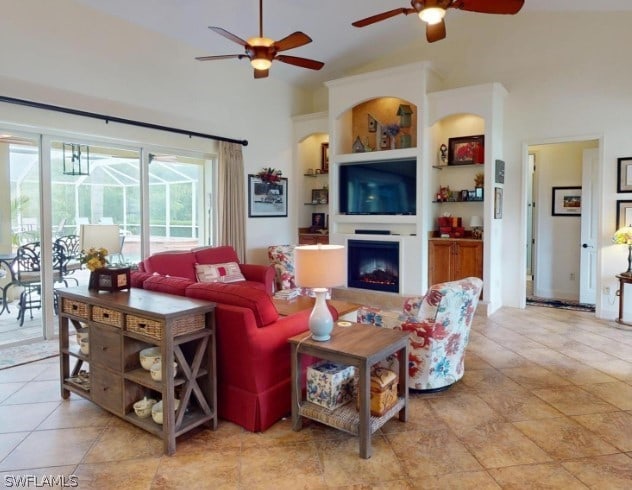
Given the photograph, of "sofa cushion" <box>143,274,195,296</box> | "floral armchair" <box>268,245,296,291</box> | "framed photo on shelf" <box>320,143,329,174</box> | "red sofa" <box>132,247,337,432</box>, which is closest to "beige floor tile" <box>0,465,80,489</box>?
"red sofa" <box>132,247,337,432</box>

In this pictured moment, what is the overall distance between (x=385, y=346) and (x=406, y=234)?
3.98 metres

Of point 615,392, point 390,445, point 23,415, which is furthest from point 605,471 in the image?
point 23,415

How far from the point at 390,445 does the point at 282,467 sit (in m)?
0.70

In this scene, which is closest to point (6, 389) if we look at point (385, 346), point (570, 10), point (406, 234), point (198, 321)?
point (198, 321)

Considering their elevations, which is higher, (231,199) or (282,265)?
(231,199)

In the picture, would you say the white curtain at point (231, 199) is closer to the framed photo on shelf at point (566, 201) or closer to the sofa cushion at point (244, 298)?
the sofa cushion at point (244, 298)

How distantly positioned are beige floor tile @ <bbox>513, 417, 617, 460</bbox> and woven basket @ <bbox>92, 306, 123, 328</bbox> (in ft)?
9.01

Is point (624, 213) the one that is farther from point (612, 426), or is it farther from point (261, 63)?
point (261, 63)

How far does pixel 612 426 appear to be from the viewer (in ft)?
9.62

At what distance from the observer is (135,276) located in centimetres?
348

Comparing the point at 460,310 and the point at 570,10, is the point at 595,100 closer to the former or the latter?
the point at 570,10

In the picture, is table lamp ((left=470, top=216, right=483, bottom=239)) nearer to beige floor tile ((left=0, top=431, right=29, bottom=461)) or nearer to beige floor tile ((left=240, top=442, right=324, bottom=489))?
beige floor tile ((left=240, top=442, right=324, bottom=489))

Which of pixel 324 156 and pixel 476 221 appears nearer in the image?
pixel 476 221

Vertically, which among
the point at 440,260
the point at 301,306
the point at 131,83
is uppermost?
the point at 131,83
